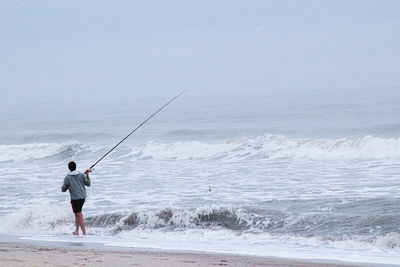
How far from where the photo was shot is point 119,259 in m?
5.92

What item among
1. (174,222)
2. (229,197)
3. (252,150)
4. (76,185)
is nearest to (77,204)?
(76,185)

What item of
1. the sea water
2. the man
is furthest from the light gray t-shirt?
the sea water

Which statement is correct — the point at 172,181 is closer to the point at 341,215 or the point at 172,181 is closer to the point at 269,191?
the point at 269,191

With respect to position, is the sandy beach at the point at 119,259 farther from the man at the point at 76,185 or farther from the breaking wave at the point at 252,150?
the breaking wave at the point at 252,150

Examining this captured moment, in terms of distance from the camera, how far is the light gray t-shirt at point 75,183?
8.71 m

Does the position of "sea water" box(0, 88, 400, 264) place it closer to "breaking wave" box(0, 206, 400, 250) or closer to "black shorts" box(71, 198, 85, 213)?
"breaking wave" box(0, 206, 400, 250)

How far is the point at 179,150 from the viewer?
22.5 metres

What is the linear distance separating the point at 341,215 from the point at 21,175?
34.9ft

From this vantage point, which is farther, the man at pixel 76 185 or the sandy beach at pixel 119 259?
the man at pixel 76 185

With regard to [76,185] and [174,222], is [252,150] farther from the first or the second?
[76,185]

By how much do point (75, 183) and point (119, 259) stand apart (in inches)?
119

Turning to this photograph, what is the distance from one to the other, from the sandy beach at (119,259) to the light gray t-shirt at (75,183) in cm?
170

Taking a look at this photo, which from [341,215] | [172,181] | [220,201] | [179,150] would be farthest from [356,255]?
[179,150]

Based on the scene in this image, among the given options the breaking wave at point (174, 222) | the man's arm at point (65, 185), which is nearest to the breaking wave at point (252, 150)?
the breaking wave at point (174, 222)
